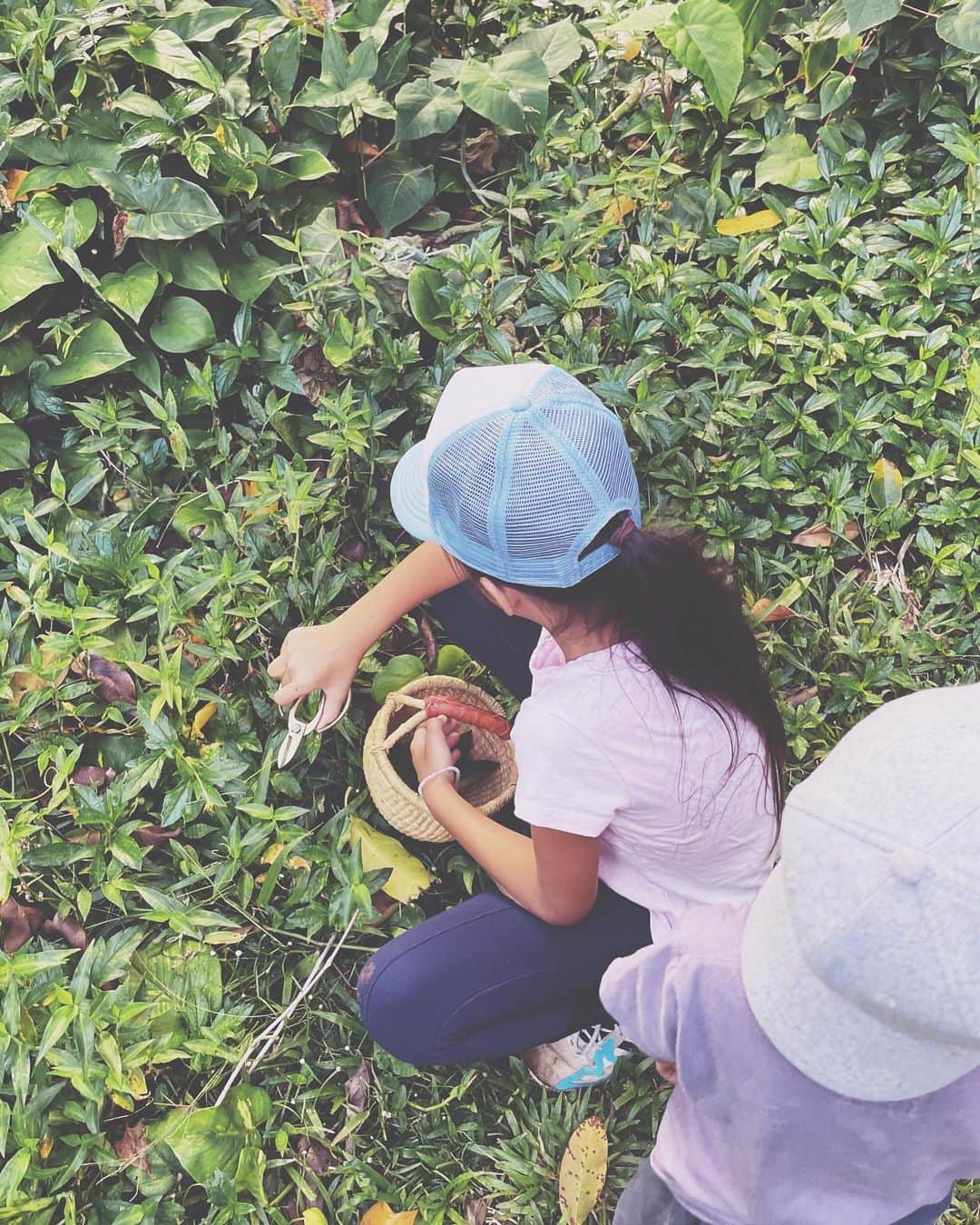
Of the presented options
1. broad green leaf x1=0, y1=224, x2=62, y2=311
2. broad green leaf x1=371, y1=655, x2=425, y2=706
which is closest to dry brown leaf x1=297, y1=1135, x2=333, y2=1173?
broad green leaf x1=371, y1=655, x2=425, y2=706

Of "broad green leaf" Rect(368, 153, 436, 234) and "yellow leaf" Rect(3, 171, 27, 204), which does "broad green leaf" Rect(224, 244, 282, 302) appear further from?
"yellow leaf" Rect(3, 171, 27, 204)

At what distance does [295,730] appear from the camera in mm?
1616

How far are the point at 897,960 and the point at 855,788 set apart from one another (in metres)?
0.14

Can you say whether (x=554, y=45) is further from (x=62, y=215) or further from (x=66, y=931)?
(x=66, y=931)

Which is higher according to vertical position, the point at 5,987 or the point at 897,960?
the point at 897,960

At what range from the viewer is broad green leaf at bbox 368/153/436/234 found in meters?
2.16

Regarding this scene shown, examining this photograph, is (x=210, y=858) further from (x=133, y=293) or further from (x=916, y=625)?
(x=916, y=625)

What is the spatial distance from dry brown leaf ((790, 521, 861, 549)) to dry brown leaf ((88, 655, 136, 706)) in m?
1.23

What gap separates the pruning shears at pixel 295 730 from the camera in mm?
1612

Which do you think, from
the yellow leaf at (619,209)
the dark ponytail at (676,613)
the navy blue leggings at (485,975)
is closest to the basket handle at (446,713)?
the navy blue leggings at (485,975)

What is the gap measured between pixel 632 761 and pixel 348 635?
573 mm

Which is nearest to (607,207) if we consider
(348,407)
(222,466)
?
(348,407)

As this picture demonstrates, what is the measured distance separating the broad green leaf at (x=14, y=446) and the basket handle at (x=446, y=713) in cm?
78

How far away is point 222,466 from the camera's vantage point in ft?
6.25
